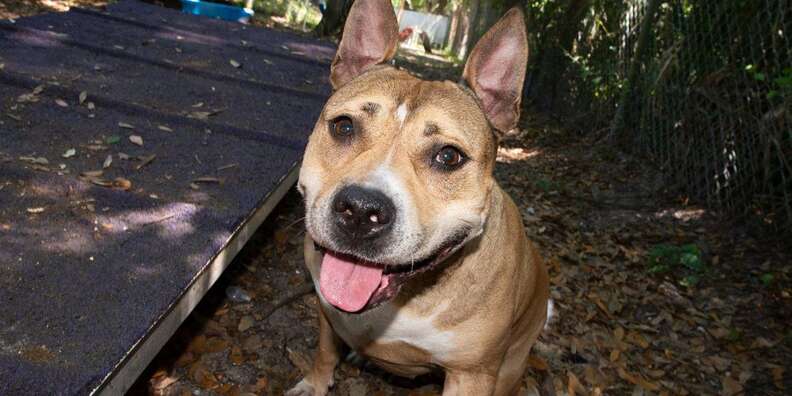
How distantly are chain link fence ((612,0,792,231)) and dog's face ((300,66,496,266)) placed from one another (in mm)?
3540

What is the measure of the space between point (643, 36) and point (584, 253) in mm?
3731

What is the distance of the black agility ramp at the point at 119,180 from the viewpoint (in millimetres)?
2375

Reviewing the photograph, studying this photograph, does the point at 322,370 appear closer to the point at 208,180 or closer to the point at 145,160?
the point at 208,180

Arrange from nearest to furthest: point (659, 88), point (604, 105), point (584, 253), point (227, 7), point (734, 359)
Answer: point (734, 359) < point (584, 253) < point (659, 88) < point (604, 105) < point (227, 7)

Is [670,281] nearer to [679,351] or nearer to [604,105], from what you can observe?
[679,351]

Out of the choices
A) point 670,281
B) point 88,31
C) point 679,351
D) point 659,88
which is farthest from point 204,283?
point 659,88

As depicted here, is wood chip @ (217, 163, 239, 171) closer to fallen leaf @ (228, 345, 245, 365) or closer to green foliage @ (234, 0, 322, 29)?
fallen leaf @ (228, 345, 245, 365)

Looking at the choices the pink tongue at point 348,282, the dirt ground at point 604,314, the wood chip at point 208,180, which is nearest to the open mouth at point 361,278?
the pink tongue at point 348,282

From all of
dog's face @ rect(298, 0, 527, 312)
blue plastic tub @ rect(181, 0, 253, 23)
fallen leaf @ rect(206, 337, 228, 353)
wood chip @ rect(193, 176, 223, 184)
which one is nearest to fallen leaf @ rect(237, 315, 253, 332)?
fallen leaf @ rect(206, 337, 228, 353)

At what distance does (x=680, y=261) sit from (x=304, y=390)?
3.60 meters

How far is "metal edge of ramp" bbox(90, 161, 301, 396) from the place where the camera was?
2.24 meters

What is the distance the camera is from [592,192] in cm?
694

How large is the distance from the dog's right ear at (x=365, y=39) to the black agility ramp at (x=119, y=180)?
1.10 meters

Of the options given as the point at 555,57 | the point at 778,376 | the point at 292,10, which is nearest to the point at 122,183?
the point at 778,376
